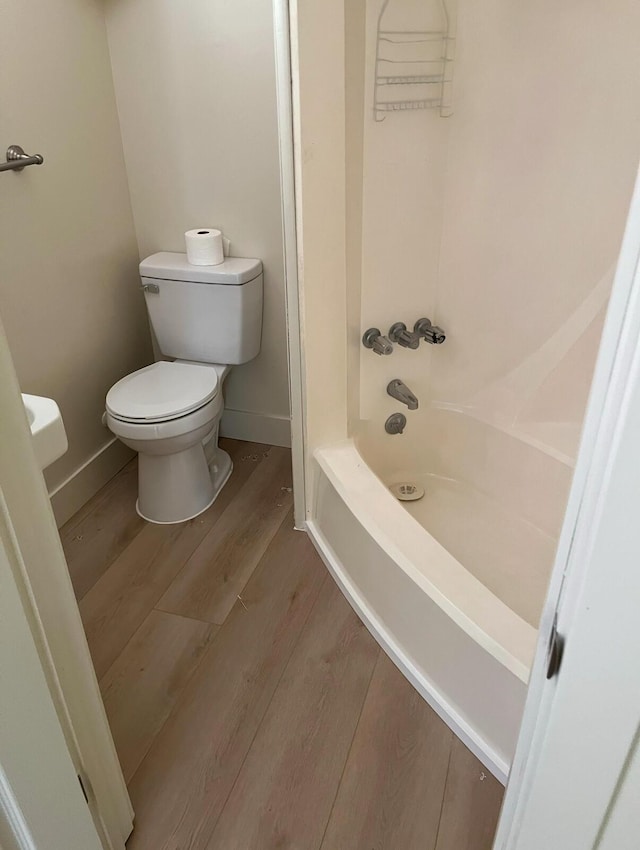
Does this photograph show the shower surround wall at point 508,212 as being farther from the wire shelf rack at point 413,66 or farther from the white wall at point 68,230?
the white wall at point 68,230

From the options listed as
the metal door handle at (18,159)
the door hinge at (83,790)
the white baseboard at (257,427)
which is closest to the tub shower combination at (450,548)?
the white baseboard at (257,427)

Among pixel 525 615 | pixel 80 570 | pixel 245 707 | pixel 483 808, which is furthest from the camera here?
pixel 80 570

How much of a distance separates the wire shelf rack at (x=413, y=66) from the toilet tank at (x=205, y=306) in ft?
2.29

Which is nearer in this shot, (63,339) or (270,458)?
(63,339)

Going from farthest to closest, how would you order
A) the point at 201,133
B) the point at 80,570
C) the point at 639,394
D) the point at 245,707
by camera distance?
the point at 201,133 < the point at 80,570 < the point at 245,707 < the point at 639,394

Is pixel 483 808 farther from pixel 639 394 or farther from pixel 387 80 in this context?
pixel 387 80

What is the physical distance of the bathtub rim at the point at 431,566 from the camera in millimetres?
1366

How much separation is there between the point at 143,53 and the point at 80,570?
1.65m

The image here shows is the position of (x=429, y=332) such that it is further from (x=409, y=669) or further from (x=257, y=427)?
(x=409, y=669)

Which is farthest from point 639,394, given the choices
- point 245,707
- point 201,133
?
point 201,133

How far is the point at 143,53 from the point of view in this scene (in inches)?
83.9

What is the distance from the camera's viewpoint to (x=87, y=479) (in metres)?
2.34

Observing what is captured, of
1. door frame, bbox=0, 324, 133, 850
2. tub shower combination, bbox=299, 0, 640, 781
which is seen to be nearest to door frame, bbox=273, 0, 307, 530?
tub shower combination, bbox=299, 0, 640, 781

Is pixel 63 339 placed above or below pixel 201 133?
below
